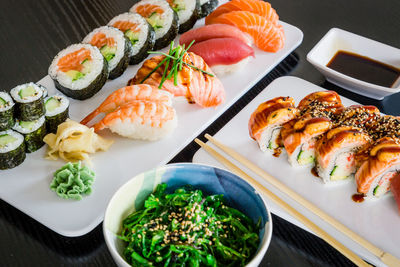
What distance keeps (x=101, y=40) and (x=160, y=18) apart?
40cm

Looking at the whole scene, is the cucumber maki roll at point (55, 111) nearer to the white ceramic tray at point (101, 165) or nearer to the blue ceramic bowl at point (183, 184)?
the white ceramic tray at point (101, 165)

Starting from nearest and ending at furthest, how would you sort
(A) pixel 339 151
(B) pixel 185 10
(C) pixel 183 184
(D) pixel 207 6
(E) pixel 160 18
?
1. (C) pixel 183 184
2. (A) pixel 339 151
3. (E) pixel 160 18
4. (B) pixel 185 10
5. (D) pixel 207 6

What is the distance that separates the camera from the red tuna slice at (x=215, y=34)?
2670 millimetres

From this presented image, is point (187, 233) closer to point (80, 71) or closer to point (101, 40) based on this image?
point (80, 71)

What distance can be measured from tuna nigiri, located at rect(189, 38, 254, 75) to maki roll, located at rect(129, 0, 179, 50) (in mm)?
269

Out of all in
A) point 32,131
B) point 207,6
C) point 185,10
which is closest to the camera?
point 32,131

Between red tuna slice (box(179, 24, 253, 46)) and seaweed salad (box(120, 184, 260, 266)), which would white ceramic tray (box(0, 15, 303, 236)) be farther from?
seaweed salad (box(120, 184, 260, 266))

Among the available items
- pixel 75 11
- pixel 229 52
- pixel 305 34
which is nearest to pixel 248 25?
pixel 229 52

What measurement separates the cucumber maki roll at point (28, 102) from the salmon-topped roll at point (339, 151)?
124cm

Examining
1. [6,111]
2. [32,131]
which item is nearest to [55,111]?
[32,131]

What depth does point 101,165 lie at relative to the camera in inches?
83.6

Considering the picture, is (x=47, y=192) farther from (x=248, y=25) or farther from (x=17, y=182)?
(x=248, y=25)

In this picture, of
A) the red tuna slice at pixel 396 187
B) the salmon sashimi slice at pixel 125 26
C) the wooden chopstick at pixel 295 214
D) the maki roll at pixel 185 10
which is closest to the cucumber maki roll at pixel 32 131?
the wooden chopstick at pixel 295 214

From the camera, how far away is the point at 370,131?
6.74 feet
